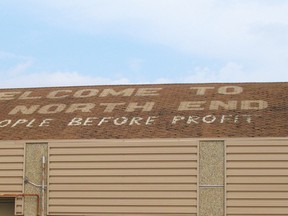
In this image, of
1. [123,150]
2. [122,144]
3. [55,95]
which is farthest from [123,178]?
[55,95]

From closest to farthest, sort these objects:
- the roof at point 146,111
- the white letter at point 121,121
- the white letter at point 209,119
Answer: the roof at point 146,111 < the white letter at point 209,119 < the white letter at point 121,121

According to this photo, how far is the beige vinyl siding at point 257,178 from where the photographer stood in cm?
2288

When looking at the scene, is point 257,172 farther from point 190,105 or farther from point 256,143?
point 190,105

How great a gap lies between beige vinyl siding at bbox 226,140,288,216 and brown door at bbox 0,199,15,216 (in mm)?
7812

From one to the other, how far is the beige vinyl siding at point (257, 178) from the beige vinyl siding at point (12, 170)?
7194mm

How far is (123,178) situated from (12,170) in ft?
13.1

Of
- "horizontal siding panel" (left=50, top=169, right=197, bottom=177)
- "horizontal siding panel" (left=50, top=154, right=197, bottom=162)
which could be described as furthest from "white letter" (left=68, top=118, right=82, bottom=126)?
"horizontal siding panel" (left=50, top=169, right=197, bottom=177)

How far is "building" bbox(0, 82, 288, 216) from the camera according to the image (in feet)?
75.8

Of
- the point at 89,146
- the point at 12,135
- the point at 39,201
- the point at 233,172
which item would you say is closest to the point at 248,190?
the point at 233,172

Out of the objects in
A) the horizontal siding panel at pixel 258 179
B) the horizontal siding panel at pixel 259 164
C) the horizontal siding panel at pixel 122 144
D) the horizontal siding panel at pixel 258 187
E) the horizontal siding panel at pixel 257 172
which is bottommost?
the horizontal siding panel at pixel 258 187

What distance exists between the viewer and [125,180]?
78.5 feet

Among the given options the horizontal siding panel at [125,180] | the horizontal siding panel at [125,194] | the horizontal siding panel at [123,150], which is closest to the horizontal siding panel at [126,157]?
the horizontal siding panel at [123,150]

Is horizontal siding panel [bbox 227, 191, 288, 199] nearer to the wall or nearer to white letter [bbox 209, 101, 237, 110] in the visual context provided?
the wall

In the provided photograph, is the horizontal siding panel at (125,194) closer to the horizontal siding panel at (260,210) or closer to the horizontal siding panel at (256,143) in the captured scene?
the horizontal siding panel at (260,210)
